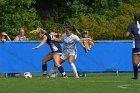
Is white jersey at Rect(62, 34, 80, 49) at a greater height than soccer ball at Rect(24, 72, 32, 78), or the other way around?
white jersey at Rect(62, 34, 80, 49)

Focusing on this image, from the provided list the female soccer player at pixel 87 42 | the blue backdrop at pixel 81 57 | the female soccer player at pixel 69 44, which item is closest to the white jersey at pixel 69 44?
the female soccer player at pixel 69 44

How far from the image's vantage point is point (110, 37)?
112ft

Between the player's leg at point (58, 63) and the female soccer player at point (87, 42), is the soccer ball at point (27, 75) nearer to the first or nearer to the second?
the player's leg at point (58, 63)

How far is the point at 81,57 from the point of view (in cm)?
2164

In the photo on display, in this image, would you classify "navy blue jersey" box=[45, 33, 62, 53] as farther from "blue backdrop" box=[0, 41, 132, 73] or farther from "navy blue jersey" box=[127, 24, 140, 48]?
"navy blue jersey" box=[127, 24, 140, 48]

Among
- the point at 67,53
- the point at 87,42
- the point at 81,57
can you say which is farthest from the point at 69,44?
the point at 81,57

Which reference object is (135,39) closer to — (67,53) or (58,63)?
(67,53)

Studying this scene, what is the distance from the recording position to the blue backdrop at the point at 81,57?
69.4 feet

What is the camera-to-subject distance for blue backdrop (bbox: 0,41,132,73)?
2116 cm

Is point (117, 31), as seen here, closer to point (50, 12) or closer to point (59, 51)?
point (50, 12)

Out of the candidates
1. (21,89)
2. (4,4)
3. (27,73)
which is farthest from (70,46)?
(4,4)

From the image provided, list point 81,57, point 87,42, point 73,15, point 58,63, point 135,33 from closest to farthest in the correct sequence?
point 135,33, point 58,63, point 87,42, point 81,57, point 73,15

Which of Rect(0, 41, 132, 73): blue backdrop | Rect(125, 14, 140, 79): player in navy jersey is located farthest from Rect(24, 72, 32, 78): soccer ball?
Rect(125, 14, 140, 79): player in navy jersey

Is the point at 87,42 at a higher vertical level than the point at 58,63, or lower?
higher
